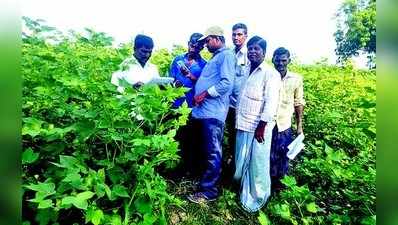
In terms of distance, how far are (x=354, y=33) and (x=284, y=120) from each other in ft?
3.93

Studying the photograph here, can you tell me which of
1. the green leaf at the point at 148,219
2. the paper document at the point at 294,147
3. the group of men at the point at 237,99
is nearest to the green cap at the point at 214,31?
the group of men at the point at 237,99

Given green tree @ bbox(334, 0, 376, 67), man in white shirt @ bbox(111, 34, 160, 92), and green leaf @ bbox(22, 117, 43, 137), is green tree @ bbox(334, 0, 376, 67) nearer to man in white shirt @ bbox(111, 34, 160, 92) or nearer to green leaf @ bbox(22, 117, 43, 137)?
man in white shirt @ bbox(111, 34, 160, 92)

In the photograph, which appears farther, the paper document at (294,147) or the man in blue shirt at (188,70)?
the man in blue shirt at (188,70)

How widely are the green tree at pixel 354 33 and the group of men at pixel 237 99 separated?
63 cm

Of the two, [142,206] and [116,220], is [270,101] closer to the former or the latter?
[142,206]

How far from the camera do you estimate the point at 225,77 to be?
3508 mm

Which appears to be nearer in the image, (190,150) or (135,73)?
(135,73)

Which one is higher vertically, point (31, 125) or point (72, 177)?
point (31, 125)

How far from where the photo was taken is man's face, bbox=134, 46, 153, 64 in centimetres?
345

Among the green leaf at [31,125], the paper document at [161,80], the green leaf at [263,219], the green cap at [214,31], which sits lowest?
the green leaf at [263,219]

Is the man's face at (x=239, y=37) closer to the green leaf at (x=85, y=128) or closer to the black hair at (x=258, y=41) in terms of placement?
the black hair at (x=258, y=41)

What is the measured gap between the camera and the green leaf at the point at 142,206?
280 cm

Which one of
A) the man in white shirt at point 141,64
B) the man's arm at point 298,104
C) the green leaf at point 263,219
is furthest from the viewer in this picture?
the man's arm at point 298,104

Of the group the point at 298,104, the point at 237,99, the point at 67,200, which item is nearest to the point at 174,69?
the point at 237,99
